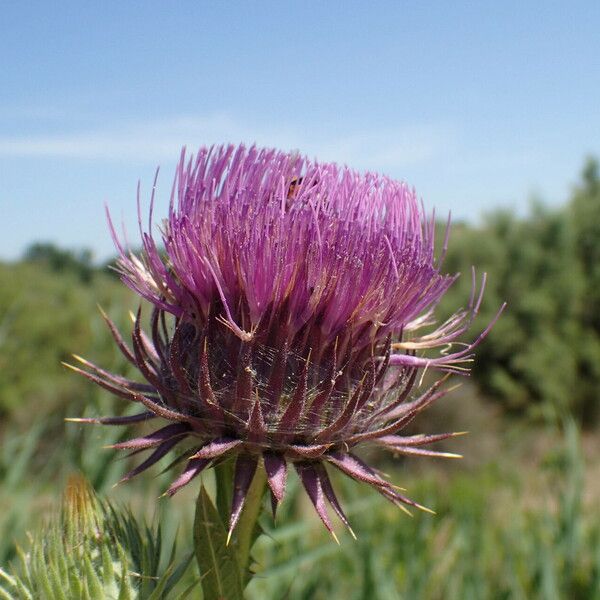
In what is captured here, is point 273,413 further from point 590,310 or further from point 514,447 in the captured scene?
point 590,310

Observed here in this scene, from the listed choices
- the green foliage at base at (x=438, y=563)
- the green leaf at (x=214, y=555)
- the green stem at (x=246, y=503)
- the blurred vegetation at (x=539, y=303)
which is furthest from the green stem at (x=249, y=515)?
the blurred vegetation at (x=539, y=303)

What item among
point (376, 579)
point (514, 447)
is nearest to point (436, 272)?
point (376, 579)

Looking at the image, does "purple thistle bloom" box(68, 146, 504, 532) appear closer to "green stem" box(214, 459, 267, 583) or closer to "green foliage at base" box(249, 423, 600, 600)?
"green stem" box(214, 459, 267, 583)

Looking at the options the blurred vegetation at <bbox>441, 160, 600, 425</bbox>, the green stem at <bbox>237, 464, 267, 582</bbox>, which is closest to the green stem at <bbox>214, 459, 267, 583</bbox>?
the green stem at <bbox>237, 464, 267, 582</bbox>

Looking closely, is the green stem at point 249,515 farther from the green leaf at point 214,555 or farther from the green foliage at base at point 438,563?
the green foliage at base at point 438,563

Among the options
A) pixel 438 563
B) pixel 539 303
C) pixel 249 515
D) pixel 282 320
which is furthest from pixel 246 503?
pixel 539 303
